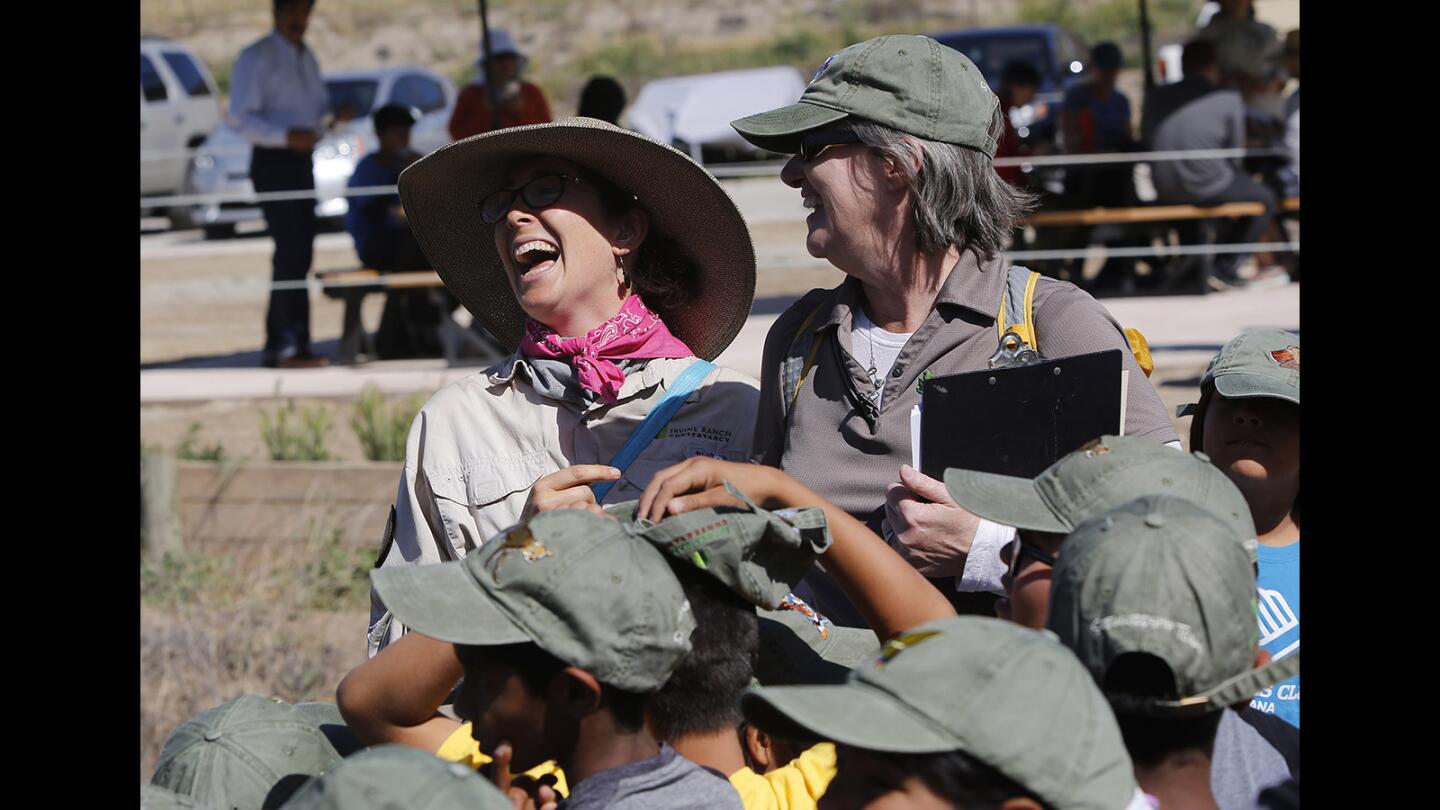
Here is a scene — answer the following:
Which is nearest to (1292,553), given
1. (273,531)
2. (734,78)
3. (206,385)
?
(273,531)

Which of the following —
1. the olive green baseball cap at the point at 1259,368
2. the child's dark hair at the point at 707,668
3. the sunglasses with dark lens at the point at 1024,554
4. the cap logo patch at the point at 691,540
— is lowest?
the child's dark hair at the point at 707,668

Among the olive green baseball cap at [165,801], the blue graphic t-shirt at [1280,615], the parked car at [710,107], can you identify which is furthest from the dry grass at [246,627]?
the parked car at [710,107]

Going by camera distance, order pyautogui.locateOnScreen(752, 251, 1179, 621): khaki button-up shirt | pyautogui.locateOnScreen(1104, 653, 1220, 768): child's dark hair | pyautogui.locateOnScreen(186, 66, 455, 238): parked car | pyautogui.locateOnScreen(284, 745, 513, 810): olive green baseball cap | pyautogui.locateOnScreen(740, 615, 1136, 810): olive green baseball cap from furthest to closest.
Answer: pyautogui.locateOnScreen(186, 66, 455, 238): parked car → pyautogui.locateOnScreen(752, 251, 1179, 621): khaki button-up shirt → pyautogui.locateOnScreen(1104, 653, 1220, 768): child's dark hair → pyautogui.locateOnScreen(740, 615, 1136, 810): olive green baseball cap → pyautogui.locateOnScreen(284, 745, 513, 810): olive green baseball cap

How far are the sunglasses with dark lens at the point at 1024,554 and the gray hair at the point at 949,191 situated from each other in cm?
84

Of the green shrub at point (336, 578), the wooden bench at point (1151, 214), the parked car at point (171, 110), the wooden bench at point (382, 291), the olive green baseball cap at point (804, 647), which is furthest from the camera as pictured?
the parked car at point (171, 110)

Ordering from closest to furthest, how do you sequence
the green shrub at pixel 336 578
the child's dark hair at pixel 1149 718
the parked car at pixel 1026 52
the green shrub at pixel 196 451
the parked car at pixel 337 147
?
the child's dark hair at pixel 1149 718
the green shrub at pixel 336 578
the green shrub at pixel 196 451
the parked car at pixel 1026 52
the parked car at pixel 337 147

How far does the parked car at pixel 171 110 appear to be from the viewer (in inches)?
767

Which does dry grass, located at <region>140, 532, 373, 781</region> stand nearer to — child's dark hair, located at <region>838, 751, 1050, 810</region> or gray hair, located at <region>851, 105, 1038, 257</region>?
gray hair, located at <region>851, 105, 1038, 257</region>

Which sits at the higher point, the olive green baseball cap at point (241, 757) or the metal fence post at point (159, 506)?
the olive green baseball cap at point (241, 757)

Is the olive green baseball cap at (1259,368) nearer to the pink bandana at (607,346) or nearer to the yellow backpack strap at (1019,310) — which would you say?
the yellow backpack strap at (1019,310)

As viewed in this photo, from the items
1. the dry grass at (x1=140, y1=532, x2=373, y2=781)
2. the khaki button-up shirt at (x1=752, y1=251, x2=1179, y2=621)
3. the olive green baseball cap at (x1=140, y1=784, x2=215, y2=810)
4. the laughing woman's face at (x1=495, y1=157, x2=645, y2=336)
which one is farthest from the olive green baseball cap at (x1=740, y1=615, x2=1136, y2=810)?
the dry grass at (x1=140, y1=532, x2=373, y2=781)

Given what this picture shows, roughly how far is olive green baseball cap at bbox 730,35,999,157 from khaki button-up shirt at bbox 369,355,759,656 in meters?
0.63

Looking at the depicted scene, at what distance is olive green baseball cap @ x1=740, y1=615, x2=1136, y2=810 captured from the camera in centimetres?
193
